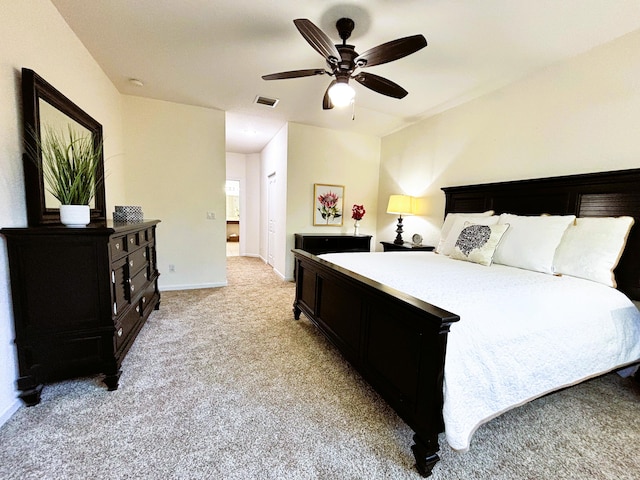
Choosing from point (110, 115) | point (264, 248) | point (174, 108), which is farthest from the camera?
point (264, 248)

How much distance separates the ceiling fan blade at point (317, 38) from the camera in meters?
1.72

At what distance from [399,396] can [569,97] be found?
299 centimetres

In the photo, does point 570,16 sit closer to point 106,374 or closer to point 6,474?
point 106,374

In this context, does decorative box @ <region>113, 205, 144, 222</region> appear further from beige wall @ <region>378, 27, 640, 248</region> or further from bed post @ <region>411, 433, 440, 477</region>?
beige wall @ <region>378, 27, 640, 248</region>

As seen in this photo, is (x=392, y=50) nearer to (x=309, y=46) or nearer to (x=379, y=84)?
(x=379, y=84)

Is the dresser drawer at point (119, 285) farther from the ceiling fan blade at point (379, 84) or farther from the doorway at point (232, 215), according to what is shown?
the doorway at point (232, 215)

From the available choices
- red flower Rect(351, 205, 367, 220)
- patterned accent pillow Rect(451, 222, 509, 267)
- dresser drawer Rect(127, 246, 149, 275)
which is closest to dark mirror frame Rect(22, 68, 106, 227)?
dresser drawer Rect(127, 246, 149, 275)

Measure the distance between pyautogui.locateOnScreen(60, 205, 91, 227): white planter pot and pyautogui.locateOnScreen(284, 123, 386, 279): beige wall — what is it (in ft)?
10.1

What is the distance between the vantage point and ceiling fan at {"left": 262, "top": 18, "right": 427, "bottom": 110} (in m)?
1.80

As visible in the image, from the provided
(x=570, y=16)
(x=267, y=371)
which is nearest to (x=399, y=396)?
(x=267, y=371)

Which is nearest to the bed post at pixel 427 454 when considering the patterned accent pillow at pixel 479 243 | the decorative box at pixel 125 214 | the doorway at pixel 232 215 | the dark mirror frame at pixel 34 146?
the patterned accent pillow at pixel 479 243

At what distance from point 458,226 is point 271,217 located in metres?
3.90

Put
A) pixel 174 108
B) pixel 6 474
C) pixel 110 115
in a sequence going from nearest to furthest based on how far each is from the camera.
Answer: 1. pixel 6 474
2. pixel 110 115
3. pixel 174 108

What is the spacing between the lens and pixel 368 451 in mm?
1421
